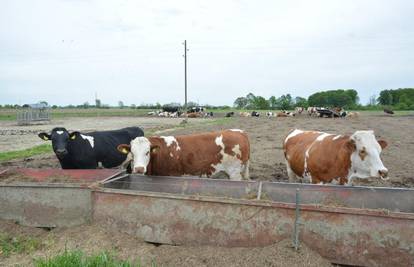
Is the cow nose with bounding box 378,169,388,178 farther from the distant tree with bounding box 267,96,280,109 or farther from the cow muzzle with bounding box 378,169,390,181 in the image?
the distant tree with bounding box 267,96,280,109

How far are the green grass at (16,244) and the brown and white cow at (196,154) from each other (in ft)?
7.98

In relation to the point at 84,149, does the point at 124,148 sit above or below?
above

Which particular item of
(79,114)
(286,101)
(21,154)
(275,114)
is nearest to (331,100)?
(286,101)

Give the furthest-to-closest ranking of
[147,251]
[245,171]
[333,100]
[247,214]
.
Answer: [333,100], [245,171], [147,251], [247,214]

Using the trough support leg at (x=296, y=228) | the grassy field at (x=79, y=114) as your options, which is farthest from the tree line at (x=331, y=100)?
the trough support leg at (x=296, y=228)

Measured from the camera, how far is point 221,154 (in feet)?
26.3

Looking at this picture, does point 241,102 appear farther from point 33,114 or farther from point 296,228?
point 296,228

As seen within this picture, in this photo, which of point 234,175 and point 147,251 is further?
point 234,175

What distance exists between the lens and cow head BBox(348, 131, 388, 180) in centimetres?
593

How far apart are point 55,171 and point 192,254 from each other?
3.58m

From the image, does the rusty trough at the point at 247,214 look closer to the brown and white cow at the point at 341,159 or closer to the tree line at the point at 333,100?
the brown and white cow at the point at 341,159

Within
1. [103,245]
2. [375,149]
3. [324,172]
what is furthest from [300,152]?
[103,245]

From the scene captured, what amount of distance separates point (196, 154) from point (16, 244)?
3681mm

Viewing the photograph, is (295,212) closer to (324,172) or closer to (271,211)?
(271,211)
